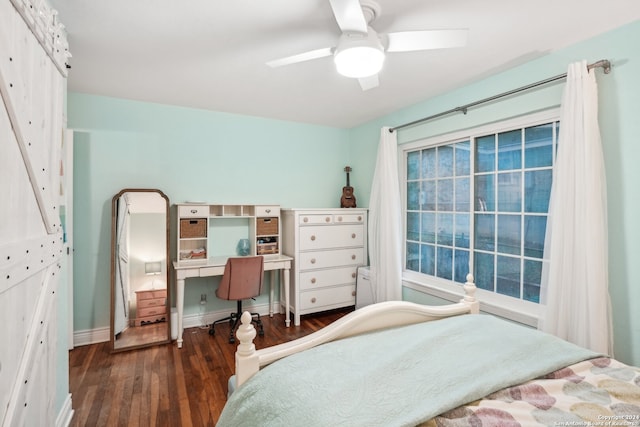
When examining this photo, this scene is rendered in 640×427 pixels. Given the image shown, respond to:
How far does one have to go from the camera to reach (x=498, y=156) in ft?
8.52

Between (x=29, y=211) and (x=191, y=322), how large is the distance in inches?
99.9

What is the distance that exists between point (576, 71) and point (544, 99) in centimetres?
31

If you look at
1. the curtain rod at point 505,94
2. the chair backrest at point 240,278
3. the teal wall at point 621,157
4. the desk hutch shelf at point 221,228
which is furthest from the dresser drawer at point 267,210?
the teal wall at point 621,157

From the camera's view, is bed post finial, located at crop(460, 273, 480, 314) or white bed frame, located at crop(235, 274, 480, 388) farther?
bed post finial, located at crop(460, 273, 480, 314)

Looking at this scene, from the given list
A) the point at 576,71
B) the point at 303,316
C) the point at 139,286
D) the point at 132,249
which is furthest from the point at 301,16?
the point at 303,316

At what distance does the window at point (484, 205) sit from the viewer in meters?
2.35

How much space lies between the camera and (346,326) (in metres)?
1.47

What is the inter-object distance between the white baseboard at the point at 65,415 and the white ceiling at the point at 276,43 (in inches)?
90.1

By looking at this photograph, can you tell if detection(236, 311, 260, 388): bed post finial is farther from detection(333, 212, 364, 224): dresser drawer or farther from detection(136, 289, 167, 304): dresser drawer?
detection(333, 212, 364, 224): dresser drawer

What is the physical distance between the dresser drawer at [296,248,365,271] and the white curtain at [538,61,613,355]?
2.10 m

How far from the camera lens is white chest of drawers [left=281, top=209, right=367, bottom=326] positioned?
3.48 metres

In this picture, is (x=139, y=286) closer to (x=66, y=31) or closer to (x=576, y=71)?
(x=66, y=31)

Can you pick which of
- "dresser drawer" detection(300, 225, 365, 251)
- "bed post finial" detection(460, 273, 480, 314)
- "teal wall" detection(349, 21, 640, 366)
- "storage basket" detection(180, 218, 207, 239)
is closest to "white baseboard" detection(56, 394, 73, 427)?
"storage basket" detection(180, 218, 207, 239)

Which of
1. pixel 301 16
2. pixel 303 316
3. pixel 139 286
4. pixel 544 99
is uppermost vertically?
pixel 301 16
